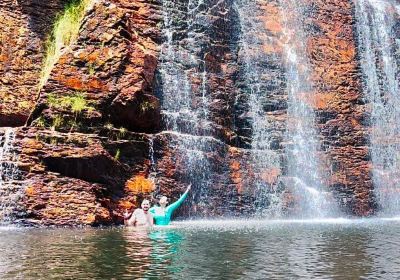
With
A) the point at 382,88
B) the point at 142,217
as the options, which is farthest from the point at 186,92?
the point at 382,88

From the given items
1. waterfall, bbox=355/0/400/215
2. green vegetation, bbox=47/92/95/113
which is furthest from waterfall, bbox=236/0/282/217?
green vegetation, bbox=47/92/95/113

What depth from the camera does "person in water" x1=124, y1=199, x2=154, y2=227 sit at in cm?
1454

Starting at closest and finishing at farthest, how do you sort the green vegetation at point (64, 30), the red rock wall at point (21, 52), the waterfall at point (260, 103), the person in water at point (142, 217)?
the person in water at point (142, 217) < the green vegetation at point (64, 30) < the red rock wall at point (21, 52) < the waterfall at point (260, 103)

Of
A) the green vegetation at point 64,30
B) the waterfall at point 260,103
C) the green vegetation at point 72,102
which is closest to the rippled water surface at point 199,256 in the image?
the green vegetation at point 72,102

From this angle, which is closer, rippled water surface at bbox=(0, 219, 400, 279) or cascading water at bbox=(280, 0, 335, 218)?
rippled water surface at bbox=(0, 219, 400, 279)

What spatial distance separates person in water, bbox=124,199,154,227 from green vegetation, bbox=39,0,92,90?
273 inches

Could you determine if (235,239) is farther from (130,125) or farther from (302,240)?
(130,125)

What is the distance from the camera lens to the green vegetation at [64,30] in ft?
62.0

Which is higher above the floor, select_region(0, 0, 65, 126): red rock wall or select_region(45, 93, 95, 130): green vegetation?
select_region(0, 0, 65, 126): red rock wall

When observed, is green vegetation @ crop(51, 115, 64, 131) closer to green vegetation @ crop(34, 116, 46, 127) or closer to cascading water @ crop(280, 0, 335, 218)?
green vegetation @ crop(34, 116, 46, 127)

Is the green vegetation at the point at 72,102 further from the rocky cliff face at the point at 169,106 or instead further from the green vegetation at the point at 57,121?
the green vegetation at the point at 57,121

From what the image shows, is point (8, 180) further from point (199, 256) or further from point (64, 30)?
point (199, 256)

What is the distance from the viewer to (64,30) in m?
20.2

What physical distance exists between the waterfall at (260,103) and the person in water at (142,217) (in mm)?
6307
